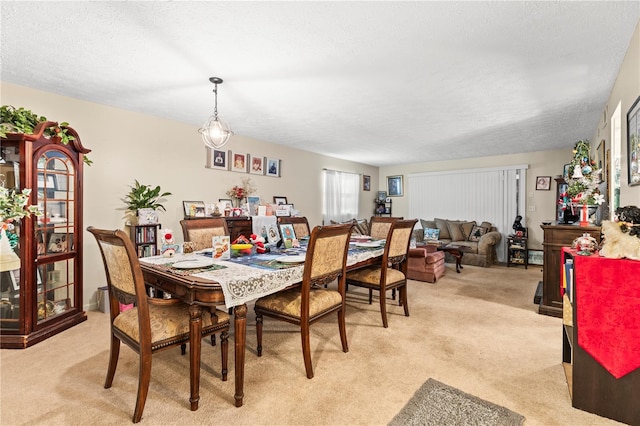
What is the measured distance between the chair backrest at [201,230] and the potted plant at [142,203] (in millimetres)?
1197

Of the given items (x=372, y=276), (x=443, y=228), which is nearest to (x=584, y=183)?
(x=372, y=276)

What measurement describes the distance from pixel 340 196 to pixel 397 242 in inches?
162

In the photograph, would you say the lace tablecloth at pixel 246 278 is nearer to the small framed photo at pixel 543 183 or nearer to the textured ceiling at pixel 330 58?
the textured ceiling at pixel 330 58

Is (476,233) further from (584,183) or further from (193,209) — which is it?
(193,209)

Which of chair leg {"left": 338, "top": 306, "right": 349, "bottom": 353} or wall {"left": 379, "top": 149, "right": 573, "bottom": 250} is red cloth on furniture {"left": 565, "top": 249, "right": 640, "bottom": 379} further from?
wall {"left": 379, "top": 149, "right": 573, "bottom": 250}

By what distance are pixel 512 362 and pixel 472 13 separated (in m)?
2.42

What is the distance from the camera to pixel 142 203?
366cm

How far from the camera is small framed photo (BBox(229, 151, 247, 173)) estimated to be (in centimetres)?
488

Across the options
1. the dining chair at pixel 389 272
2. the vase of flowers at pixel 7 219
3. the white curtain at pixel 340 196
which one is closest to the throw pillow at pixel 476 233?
the white curtain at pixel 340 196

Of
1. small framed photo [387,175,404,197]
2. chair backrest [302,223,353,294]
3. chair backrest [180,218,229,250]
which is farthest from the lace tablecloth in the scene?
small framed photo [387,175,404,197]

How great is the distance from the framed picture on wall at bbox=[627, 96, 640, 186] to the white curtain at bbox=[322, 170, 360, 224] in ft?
16.1

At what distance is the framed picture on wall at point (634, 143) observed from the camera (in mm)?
1997

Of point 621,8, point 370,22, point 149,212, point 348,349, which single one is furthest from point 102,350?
point 621,8

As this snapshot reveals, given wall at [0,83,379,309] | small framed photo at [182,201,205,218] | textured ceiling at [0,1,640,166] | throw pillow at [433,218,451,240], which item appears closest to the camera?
textured ceiling at [0,1,640,166]
